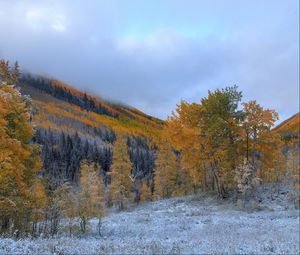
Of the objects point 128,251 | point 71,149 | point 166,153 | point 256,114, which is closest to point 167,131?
point 256,114

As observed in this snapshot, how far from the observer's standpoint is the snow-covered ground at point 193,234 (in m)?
15.1

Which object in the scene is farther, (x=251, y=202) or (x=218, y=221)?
(x=251, y=202)

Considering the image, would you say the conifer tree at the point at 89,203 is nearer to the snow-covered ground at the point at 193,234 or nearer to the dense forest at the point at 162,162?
the dense forest at the point at 162,162

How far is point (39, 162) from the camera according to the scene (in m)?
28.0

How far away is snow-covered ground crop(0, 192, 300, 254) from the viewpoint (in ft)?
49.5

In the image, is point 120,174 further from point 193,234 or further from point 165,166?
point 193,234

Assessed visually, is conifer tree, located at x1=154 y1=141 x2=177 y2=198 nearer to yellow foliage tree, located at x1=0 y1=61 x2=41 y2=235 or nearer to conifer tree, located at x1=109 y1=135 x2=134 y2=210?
conifer tree, located at x1=109 y1=135 x2=134 y2=210

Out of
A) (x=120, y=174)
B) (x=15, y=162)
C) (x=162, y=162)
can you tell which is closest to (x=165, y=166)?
(x=162, y=162)

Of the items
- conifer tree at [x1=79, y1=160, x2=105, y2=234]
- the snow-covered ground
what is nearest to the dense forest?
conifer tree at [x1=79, y1=160, x2=105, y2=234]

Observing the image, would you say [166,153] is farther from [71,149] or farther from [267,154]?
[71,149]

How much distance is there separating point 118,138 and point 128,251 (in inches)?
1873

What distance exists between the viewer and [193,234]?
25422mm

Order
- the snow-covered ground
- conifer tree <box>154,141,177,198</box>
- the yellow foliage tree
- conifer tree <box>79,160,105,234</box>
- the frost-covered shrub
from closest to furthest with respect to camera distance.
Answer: the snow-covered ground, the yellow foliage tree, conifer tree <box>79,160,105,234</box>, the frost-covered shrub, conifer tree <box>154,141,177,198</box>

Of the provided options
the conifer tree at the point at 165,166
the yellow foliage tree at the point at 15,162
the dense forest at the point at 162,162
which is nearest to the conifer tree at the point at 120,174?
the dense forest at the point at 162,162
